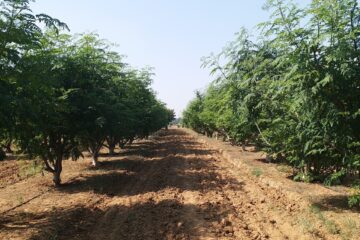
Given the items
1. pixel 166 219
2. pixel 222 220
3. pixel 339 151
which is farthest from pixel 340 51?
pixel 166 219

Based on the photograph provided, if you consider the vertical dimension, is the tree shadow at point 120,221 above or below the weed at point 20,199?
below

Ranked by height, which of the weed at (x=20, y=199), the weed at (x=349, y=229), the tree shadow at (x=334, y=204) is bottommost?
the weed at (x=349, y=229)

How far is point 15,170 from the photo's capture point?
744 inches

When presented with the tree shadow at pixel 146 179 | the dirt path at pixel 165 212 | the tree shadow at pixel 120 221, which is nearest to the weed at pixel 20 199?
the dirt path at pixel 165 212

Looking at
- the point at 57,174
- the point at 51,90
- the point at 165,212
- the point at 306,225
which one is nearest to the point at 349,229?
the point at 306,225

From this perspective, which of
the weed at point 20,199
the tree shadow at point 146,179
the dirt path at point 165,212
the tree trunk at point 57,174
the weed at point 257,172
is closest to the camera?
the dirt path at point 165,212

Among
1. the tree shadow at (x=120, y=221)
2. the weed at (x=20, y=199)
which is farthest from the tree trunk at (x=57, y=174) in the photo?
the tree shadow at (x=120, y=221)

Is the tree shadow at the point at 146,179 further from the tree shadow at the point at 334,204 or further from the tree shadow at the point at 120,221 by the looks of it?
the tree shadow at the point at 334,204

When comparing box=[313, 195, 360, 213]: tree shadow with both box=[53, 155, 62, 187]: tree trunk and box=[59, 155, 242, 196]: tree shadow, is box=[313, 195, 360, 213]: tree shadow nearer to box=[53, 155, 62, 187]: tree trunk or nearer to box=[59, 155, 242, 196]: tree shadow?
box=[59, 155, 242, 196]: tree shadow

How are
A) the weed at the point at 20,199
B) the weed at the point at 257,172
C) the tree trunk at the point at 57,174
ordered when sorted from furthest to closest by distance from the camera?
the weed at the point at 257,172, the tree trunk at the point at 57,174, the weed at the point at 20,199

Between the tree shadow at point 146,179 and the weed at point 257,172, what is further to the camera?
the weed at point 257,172

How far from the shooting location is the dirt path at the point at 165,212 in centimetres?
852

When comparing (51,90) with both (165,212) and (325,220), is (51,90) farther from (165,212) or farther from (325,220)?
(325,220)

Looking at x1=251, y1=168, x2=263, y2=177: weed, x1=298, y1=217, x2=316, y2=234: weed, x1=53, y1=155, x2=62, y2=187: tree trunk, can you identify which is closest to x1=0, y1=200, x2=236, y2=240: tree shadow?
x1=298, y1=217, x2=316, y2=234: weed
